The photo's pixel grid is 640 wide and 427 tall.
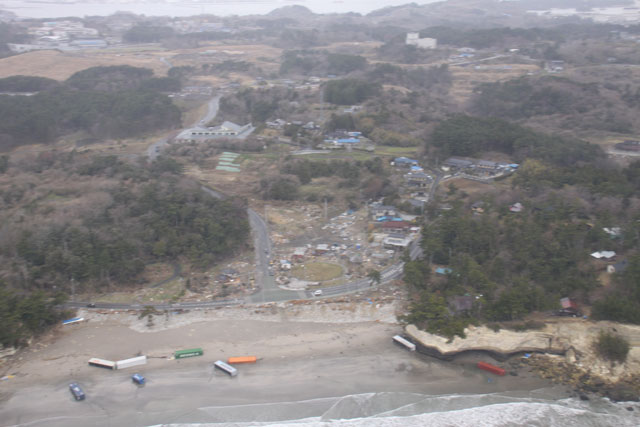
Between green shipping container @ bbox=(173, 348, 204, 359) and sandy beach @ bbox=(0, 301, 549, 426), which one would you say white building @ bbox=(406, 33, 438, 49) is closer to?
sandy beach @ bbox=(0, 301, 549, 426)

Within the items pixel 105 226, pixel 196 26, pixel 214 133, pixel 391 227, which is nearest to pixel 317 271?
pixel 391 227

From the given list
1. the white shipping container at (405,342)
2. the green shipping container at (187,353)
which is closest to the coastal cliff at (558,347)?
the white shipping container at (405,342)

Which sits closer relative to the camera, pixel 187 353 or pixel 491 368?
pixel 491 368

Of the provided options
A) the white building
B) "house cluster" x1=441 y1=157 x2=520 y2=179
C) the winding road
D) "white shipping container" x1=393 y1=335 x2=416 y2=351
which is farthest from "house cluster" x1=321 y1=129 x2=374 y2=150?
the white building

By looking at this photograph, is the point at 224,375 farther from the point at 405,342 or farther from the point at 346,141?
the point at 346,141

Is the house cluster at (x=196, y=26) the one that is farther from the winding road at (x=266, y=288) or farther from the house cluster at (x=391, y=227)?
the winding road at (x=266, y=288)

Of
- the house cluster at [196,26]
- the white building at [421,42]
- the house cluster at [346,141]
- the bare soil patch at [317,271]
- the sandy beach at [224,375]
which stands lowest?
the sandy beach at [224,375]

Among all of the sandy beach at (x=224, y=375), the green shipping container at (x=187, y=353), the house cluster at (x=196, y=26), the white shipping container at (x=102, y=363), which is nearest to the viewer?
the sandy beach at (x=224, y=375)
